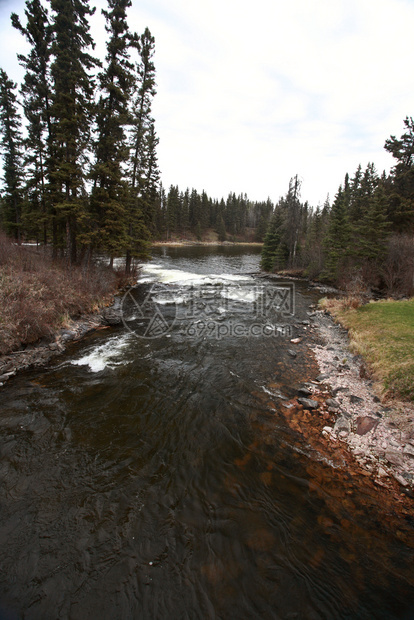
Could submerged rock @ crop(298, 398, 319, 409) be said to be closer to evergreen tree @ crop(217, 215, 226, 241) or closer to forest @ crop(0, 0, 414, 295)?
forest @ crop(0, 0, 414, 295)

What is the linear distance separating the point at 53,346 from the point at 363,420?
36.2ft

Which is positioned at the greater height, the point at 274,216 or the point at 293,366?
the point at 274,216

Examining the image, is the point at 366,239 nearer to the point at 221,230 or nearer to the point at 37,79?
the point at 37,79

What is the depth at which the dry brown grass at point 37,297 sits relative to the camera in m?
8.90

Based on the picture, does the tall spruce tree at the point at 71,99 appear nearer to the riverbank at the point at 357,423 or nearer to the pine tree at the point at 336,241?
the riverbank at the point at 357,423

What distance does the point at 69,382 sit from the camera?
7.85m

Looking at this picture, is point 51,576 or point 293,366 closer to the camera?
point 51,576

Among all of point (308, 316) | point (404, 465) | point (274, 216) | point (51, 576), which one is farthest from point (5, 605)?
point (274, 216)

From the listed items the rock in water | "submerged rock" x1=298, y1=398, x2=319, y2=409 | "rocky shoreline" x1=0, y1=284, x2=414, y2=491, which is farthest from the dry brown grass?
the rock in water

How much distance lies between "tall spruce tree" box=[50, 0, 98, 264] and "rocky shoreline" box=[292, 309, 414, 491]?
16.2 m

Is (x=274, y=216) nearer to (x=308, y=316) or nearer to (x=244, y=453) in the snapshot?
(x=308, y=316)

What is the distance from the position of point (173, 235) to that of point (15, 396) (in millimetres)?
90052

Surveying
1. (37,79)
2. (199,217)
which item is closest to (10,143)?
(37,79)

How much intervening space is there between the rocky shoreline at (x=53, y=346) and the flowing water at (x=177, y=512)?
0.94 metres
